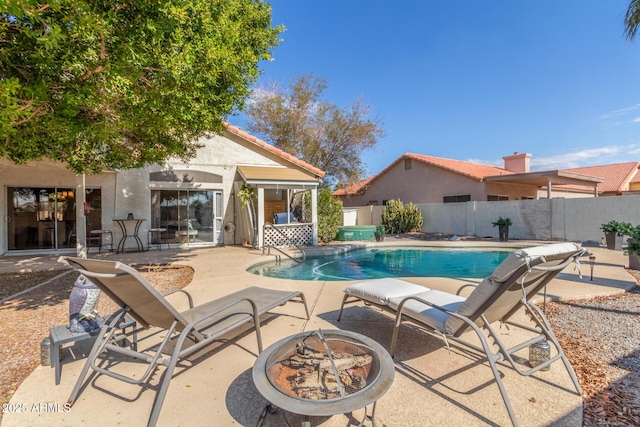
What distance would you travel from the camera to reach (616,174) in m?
32.1

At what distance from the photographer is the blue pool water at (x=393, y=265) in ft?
33.1

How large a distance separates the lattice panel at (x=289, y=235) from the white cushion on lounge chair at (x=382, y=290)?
9.84 m

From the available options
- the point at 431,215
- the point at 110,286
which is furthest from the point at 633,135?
the point at 110,286

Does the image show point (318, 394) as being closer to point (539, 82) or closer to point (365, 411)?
point (365, 411)

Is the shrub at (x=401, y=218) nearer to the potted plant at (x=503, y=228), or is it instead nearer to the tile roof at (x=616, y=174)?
the potted plant at (x=503, y=228)

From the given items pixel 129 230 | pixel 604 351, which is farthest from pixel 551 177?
pixel 129 230

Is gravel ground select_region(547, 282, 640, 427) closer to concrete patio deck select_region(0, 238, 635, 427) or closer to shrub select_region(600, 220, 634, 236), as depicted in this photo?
concrete patio deck select_region(0, 238, 635, 427)

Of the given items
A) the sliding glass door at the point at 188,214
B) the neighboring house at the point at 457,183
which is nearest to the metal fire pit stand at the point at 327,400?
the sliding glass door at the point at 188,214

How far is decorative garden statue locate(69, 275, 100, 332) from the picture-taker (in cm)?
351

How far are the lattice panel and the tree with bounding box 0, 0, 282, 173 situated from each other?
7.14m

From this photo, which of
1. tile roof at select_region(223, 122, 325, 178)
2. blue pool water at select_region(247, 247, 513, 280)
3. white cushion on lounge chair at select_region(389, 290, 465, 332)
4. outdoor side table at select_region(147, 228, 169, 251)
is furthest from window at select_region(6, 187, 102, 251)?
white cushion on lounge chair at select_region(389, 290, 465, 332)

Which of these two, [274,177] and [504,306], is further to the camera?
[274,177]

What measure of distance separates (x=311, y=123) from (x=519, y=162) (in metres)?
18.7

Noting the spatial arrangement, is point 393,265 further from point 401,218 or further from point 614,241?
point 401,218
